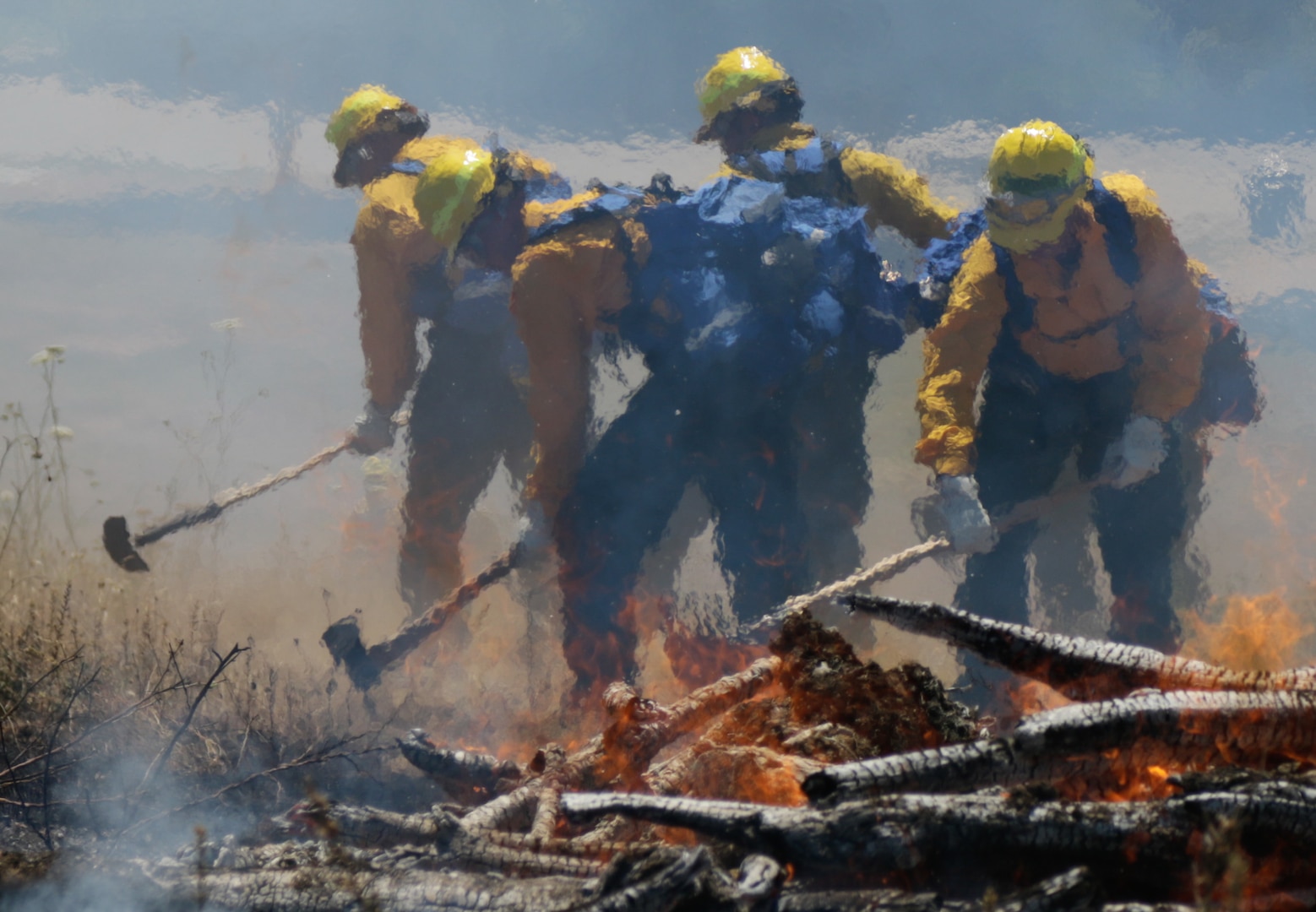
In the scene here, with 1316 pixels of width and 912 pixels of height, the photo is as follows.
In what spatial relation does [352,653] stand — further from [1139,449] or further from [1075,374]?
[1139,449]

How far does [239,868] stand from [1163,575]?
3671 millimetres

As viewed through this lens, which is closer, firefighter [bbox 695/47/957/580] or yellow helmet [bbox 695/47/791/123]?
firefighter [bbox 695/47/957/580]

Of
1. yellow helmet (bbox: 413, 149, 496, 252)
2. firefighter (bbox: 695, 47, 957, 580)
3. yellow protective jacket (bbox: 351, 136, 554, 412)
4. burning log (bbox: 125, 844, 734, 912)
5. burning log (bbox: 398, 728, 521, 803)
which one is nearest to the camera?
burning log (bbox: 125, 844, 734, 912)

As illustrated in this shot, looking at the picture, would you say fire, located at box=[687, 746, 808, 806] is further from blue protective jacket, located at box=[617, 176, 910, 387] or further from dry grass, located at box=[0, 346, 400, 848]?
blue protective jacket, located at box=[617, 176, 910, 387]

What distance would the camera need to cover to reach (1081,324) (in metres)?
3.61

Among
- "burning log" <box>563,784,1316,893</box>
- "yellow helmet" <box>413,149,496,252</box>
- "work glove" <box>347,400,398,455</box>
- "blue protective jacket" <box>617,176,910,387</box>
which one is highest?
"yellow helmet" <box>413,149,496,252</box>

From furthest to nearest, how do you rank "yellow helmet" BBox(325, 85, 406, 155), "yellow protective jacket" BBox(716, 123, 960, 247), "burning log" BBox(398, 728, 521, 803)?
1. "yellow helmet" BBox(325, 85, 406, 155)
2. "yellow protective jacket" BBox(716, 123, 960, 247)
3. "burning log" BBox(398, 728, 521, 803)

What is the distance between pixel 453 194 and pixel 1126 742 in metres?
3.42

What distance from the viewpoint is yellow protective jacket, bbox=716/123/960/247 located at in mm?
4383

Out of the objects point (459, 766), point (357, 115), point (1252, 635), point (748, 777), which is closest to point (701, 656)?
point (459, 766)

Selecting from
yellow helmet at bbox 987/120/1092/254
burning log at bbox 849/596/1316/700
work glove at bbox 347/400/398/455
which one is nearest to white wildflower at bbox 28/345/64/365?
work glove at bbox 347/400/398/455

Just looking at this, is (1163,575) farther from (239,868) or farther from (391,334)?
(391,334)

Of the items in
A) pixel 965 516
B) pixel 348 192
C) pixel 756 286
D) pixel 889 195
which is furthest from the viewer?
pixel 348 192

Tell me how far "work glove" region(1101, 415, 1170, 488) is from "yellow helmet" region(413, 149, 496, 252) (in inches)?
118
